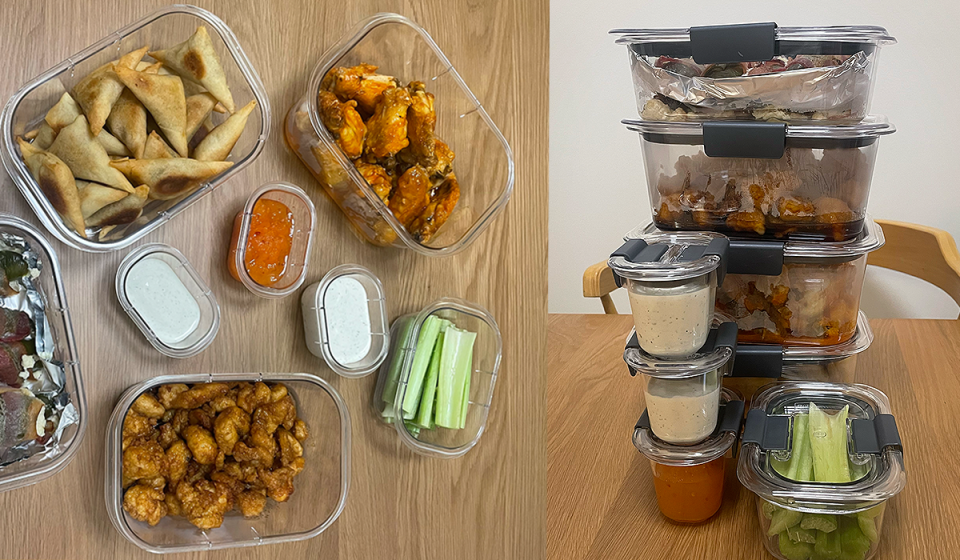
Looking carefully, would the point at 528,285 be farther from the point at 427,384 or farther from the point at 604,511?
the point at 604,511

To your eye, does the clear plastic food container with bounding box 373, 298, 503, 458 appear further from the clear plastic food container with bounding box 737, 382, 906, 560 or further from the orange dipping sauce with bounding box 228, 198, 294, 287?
the clear plastic food container with bounding box 737, 382, 906, 560

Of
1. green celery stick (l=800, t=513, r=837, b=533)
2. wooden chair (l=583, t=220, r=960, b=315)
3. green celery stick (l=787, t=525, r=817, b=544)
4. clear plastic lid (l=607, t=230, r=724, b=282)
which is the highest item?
clear plastic lid (l=607, t=230, r=724, b=282)

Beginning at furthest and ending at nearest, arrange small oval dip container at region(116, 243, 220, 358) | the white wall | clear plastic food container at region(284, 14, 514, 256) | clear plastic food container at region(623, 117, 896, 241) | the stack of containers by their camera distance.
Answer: the white wall → clear plastic food container at region(623, 117, 896, 241) → the stack of containers → clear plastic food container at region(284, 14, 514, 256) → small oval dip container at region(116, 243, 220, 358)

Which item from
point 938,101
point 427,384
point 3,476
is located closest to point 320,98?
point 427,384

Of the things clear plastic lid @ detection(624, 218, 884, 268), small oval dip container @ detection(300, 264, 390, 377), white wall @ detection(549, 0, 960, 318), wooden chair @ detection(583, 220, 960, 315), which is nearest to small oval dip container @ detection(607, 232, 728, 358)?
clear plastic lid @ detection(624, 218, 884, 268)

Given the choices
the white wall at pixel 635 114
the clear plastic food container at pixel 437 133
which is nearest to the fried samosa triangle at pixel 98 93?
the clear plastic food container at pixel 437 133

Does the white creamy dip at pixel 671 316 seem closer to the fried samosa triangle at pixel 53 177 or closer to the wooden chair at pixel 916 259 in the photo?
the fried samosa triangle at pixel 53 177

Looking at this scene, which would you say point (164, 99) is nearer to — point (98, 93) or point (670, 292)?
point (98, 93)
